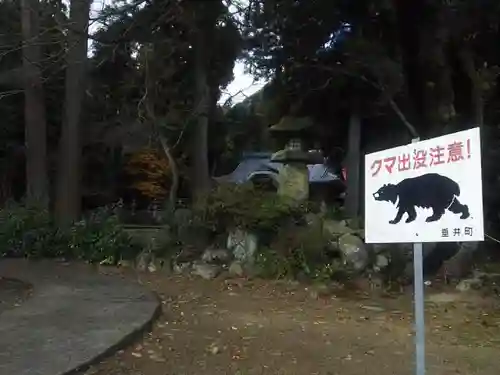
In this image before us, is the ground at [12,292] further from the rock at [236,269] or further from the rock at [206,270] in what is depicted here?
the rock at [236,269]

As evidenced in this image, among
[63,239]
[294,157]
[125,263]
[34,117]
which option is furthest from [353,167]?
[34,117]

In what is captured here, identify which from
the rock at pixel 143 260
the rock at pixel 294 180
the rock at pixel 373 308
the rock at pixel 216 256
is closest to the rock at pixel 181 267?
the rock at pixel 216 256

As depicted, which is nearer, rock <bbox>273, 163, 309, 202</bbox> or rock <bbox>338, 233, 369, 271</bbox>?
rock <bbox>338, 233, 369, 271</bbox>

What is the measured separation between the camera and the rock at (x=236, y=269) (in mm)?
9625

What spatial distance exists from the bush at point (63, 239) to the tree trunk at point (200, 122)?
1.49m

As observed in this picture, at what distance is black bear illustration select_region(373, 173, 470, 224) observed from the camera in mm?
3430

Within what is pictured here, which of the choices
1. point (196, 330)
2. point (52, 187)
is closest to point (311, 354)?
point (196, 330)

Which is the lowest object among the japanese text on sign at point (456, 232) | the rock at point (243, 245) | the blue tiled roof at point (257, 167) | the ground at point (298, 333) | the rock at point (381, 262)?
the ground at point (298, 333)

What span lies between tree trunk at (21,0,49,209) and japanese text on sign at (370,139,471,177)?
901 centimetres

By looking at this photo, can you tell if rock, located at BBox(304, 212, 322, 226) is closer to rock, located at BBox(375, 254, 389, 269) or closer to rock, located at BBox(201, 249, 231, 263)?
rock, located at BBox(375, 254, 389, 269)

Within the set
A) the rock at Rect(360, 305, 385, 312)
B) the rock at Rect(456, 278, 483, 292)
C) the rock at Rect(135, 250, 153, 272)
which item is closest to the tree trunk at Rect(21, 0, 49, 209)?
the rock at Rect(135, 250, 153, 272)

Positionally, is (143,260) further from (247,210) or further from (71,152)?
(71,152)

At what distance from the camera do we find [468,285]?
29.5 ft

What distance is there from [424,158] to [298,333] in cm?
320
